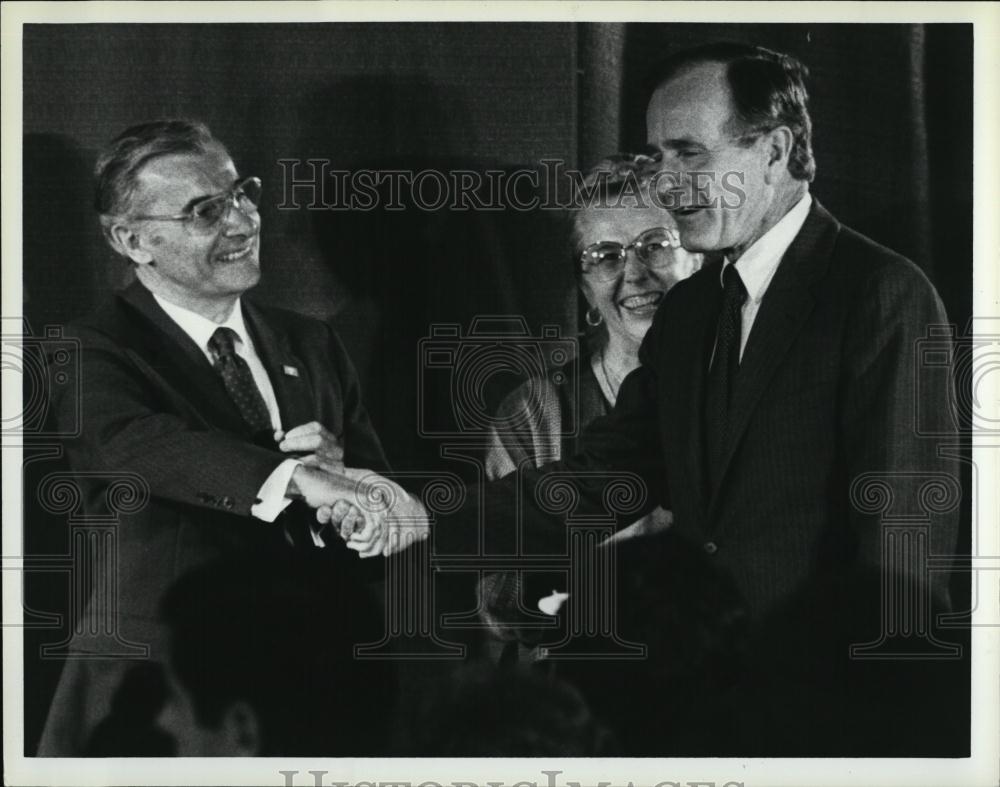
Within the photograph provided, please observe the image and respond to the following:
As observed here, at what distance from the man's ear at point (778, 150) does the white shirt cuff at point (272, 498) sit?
4.97ft

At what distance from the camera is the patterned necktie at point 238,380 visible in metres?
3.36

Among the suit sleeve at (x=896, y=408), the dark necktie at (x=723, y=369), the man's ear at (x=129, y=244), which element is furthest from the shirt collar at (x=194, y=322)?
the suit sleeve at (x=896, y=408)

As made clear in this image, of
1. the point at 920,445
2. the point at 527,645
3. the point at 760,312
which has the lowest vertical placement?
the point at 527,645

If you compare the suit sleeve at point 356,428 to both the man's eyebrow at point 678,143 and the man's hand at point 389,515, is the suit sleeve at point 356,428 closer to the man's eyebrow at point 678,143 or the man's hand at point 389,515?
the man's hand at point 389,515

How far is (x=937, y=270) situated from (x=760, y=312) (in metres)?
0.50

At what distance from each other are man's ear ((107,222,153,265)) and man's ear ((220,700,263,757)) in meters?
1.21

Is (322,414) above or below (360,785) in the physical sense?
above

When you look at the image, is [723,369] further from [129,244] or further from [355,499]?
[129,244]

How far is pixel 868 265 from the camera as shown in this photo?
3322mm

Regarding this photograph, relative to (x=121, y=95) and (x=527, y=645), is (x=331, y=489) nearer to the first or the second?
(x=527, y=645)

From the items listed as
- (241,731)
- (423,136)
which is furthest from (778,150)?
(241,731)

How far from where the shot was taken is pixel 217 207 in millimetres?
3365

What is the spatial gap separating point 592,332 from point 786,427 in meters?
0.57

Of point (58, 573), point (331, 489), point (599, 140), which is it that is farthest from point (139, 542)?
point (599, 140)
